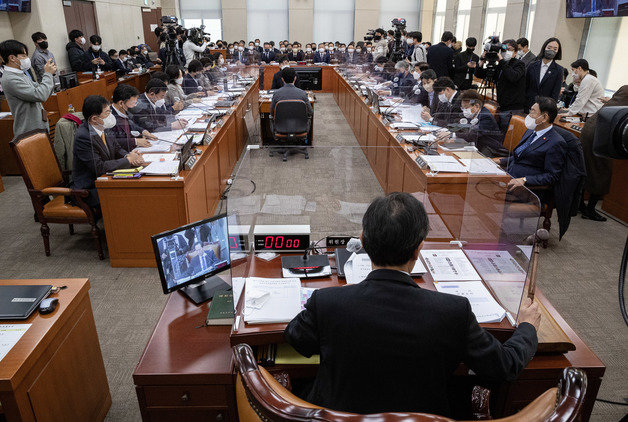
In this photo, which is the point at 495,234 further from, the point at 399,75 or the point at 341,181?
the point at 399,75

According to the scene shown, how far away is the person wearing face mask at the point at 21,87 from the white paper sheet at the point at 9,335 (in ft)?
9.88

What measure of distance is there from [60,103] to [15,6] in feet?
9.54

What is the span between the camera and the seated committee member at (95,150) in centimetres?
324

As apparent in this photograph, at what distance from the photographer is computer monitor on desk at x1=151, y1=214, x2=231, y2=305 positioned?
184cm

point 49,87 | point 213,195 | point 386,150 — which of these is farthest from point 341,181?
point 49,87

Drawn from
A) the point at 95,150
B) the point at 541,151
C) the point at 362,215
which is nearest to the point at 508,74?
the point at 541,151

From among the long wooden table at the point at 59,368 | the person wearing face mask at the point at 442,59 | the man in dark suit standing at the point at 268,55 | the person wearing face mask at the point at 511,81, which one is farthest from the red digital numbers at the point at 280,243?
the man in dark suit standing at the point at 268,55

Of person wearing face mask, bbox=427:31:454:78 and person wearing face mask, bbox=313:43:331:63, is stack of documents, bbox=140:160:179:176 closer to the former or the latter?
person wearing face mask, bbox=427:31:454:78

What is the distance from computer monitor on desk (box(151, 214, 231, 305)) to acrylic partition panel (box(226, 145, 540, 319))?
2.6 inches

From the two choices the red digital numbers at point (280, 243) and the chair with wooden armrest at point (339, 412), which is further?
the red digital numbers at point (280, 243)

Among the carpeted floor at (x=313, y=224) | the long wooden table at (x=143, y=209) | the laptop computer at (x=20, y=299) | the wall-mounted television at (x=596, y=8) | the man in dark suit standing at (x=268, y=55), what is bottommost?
the carpeted floor at (x=313, y=224)

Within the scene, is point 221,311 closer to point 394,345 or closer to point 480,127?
point 394,345

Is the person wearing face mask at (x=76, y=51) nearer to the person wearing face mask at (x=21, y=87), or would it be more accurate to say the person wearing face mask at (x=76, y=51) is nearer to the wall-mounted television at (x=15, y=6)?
the wall-mounted television at (x=15, y=6)

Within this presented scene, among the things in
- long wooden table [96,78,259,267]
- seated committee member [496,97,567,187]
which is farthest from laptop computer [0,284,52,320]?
seated committee member [496,97,567,187]
